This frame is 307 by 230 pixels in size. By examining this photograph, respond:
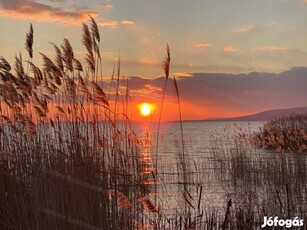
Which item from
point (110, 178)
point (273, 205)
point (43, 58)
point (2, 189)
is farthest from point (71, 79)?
point (273, 205)

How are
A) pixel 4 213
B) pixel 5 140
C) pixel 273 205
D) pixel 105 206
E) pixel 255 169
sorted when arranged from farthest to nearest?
pixel 255 169, pixel 273 205, pixel 5 140, pixel 4 213, pixel 105 206

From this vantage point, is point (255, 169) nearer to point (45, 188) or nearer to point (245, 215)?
point (245, 215)

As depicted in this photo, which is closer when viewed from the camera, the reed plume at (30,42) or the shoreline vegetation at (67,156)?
the shoreline vegetation at (67,156)

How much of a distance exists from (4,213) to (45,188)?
896mm

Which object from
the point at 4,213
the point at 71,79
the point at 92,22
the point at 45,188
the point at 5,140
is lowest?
the point at 4,213

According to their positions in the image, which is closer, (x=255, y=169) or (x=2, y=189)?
(x=2, y=189)

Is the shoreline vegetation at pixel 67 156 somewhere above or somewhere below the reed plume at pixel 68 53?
below

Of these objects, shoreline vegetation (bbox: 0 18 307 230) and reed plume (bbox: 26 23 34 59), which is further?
reed plume (bbox: 26 23 34 59)

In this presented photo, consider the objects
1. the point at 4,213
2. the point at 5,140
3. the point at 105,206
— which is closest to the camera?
the point at 105,206

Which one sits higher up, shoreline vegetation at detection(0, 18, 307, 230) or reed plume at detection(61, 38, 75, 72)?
reed plume at detection(61, 38, 75, 72)

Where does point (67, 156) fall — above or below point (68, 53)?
below

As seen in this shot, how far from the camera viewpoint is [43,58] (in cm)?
486

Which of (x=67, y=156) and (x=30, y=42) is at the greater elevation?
(x=30, y=42)

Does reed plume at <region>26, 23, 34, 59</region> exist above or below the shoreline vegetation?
above
